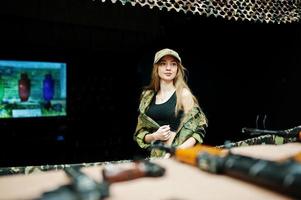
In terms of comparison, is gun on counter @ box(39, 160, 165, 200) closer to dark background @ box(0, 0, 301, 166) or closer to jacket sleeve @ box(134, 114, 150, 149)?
jacket sleeve @ box(134, 114, 150, 149)

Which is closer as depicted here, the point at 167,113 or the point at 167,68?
the point at 167,113

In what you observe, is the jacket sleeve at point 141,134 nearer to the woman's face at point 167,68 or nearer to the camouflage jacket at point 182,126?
the camouflage jacket at point 182,126

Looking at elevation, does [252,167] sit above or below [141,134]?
above

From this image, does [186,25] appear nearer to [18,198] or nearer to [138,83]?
[138,83]

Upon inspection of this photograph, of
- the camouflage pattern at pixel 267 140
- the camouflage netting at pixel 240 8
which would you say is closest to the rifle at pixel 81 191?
the camouflage netting at pixel 240 8

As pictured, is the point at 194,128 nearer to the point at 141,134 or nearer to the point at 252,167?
the point at 141,134

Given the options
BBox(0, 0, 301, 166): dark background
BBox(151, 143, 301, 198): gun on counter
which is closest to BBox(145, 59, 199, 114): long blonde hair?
BBox(151, 143, 301, 198): gun on counter

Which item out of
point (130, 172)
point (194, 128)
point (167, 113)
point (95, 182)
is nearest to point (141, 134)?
point (167, 113)

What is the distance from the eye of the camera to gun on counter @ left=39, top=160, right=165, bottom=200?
0.82m

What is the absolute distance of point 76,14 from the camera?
6332 millimetres

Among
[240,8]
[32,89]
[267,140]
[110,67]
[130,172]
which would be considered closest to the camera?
[130,172]

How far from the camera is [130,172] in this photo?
107 cm

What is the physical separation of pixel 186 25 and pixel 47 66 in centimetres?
325

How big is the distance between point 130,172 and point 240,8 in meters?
1.17
